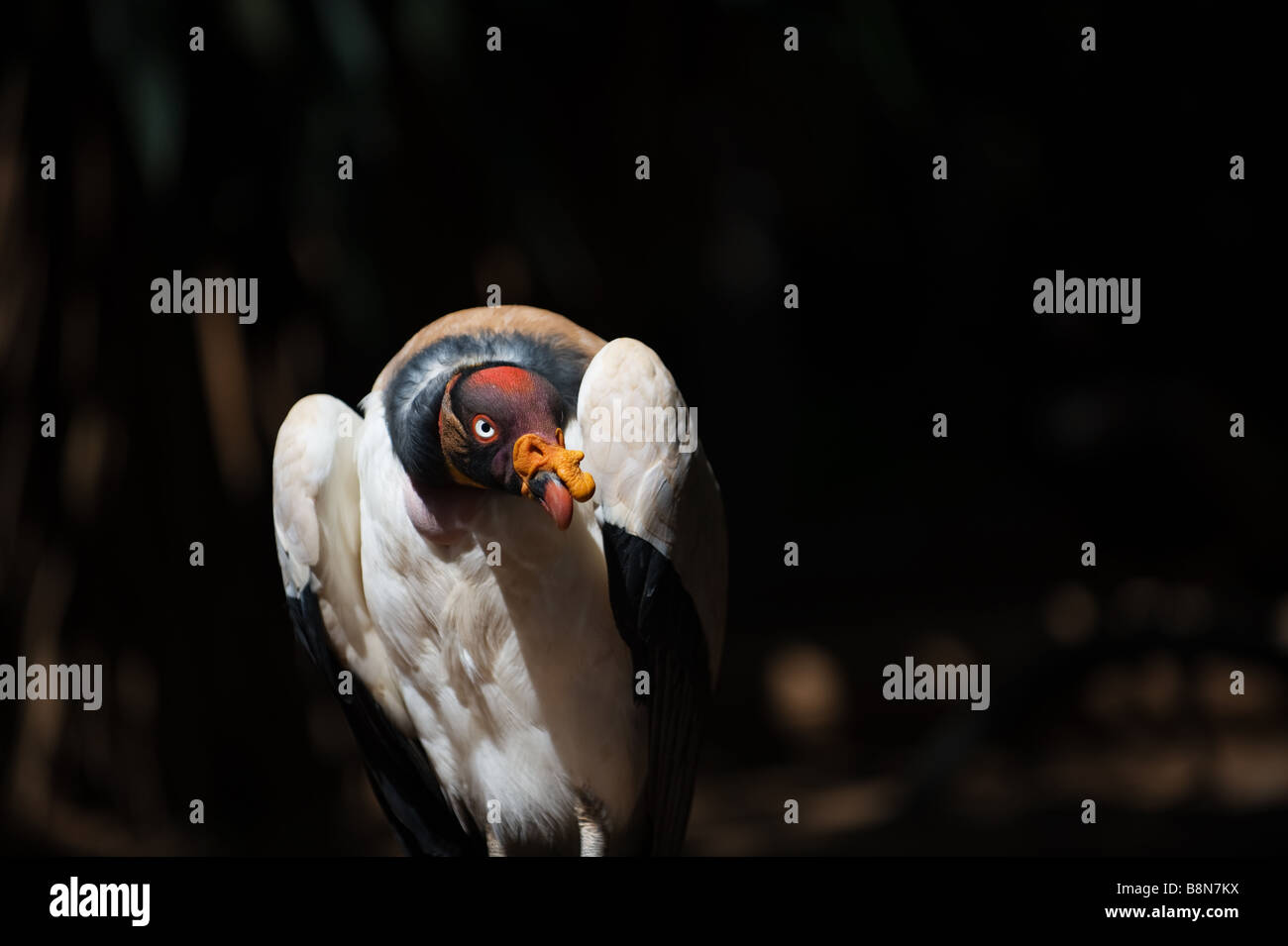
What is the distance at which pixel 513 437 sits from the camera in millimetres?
1318

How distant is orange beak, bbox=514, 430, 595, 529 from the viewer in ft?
4.14

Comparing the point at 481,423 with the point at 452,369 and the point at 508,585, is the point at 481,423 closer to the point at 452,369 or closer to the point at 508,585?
the point at 452,369

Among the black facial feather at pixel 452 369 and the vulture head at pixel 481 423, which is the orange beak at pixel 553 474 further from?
the black facial feather at pixel 452 369

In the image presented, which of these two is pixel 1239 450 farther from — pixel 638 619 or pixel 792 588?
pixel 638 619

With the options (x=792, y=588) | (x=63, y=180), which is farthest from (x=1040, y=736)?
(x=63, y=180)

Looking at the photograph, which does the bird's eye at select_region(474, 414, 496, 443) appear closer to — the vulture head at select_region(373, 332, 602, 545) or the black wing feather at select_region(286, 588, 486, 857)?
the vulture head at select_region(373, 332, 602, 545)

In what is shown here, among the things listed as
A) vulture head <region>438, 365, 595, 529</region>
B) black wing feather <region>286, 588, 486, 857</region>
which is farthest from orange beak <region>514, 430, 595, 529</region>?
black wing feather <region>286, 588, 486, 857</region>

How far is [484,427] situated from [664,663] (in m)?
0.44

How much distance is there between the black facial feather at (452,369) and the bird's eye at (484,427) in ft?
0.37

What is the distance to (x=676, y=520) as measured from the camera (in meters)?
1.46

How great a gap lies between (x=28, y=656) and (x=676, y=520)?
1411mm

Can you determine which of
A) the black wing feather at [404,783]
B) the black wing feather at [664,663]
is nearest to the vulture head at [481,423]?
the black wing feather at [664,663]

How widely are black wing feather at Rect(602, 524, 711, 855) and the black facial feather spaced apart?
0.21 meters
